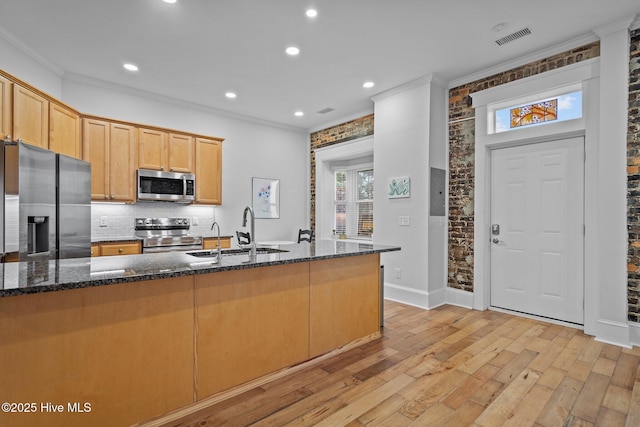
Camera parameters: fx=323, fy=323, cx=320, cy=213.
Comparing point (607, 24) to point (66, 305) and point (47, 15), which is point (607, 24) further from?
point (47, 15)

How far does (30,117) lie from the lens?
3.17 m

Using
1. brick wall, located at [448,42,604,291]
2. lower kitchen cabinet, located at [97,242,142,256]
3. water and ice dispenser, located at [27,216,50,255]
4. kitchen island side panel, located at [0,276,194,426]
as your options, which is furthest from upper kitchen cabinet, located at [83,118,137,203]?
brick wall, located at [448,42,604,291]

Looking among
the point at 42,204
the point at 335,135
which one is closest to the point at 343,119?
the point at 335,135

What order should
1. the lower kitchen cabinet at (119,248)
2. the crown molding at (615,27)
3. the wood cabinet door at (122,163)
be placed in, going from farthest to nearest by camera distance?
1. the wood cabinet door at (122,163)
2. the lower kitchen cabinet at (119,248)
3. the crown molding at (615,27)

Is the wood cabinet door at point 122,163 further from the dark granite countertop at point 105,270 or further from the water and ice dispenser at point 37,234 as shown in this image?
the dark granite countertop at point 105,270

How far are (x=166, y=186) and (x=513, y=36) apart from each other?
4.63 m

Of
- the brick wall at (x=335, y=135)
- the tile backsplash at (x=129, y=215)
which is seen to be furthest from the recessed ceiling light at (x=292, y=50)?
the tile backsplash at (x=129, y=215)

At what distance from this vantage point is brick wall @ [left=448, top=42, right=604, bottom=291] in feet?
13.6

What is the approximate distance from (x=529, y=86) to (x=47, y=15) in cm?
489

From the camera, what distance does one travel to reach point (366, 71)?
13.4 feet

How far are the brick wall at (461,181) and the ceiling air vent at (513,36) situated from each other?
0.65 m

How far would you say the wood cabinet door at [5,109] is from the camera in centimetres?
282

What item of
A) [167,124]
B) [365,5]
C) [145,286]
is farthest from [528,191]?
[167,124]

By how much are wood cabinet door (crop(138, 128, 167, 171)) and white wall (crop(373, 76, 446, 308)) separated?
3.15 m
